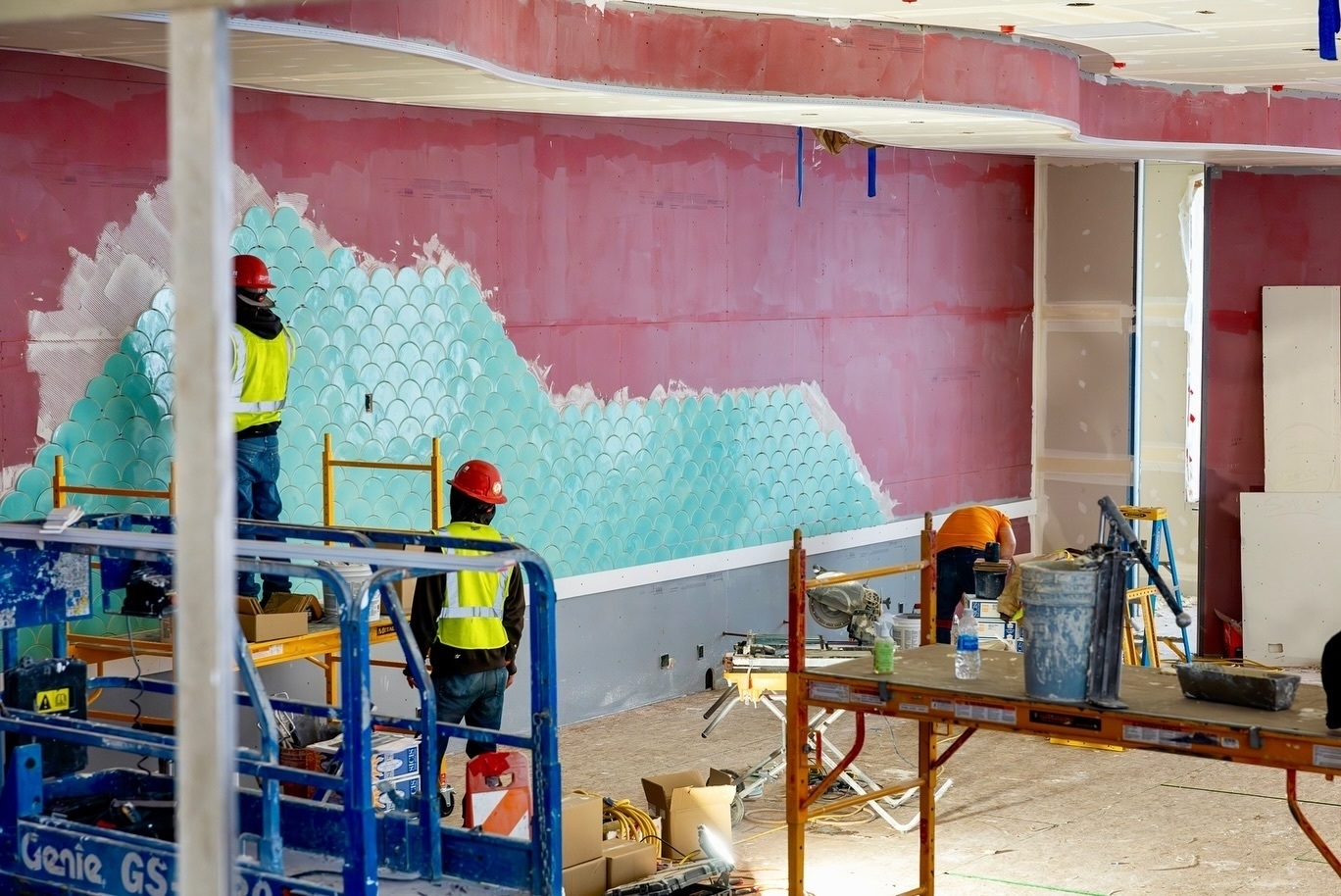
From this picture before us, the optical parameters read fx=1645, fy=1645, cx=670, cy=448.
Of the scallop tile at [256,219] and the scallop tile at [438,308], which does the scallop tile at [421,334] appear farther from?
the scallop tile at [256,219]

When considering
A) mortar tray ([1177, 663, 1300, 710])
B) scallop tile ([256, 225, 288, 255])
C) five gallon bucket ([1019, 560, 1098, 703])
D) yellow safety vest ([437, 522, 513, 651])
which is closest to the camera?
mortar tray ([1177, 663, 1300, 710])

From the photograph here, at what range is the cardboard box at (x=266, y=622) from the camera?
688 centimetres

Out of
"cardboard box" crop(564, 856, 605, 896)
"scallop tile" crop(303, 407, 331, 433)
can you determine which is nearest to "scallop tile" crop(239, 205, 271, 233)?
"scallop tile" crop(303, 407, 331, 433)

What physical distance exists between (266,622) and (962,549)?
5151 millimetres

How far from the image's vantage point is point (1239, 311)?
1226cm

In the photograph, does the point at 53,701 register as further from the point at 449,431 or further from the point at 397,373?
the point at 449,431

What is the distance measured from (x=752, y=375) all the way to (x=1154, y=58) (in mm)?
3303

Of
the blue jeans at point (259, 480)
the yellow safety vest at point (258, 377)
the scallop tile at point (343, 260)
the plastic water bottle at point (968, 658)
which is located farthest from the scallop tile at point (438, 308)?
the plastic water bottle at point (968, 658)

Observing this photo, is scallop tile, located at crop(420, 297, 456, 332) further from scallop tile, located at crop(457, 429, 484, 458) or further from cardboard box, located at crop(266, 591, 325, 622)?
cardboard box, located at crop(266, 591, 325, 622)

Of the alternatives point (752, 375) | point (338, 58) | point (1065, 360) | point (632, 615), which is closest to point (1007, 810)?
point (632, 615)

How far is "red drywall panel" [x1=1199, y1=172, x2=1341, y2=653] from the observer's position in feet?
39.7

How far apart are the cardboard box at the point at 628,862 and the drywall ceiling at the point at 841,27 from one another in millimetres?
3144

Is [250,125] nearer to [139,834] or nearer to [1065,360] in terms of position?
[139,834]

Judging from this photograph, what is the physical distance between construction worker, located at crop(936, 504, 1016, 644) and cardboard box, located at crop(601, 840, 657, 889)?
432 cm
